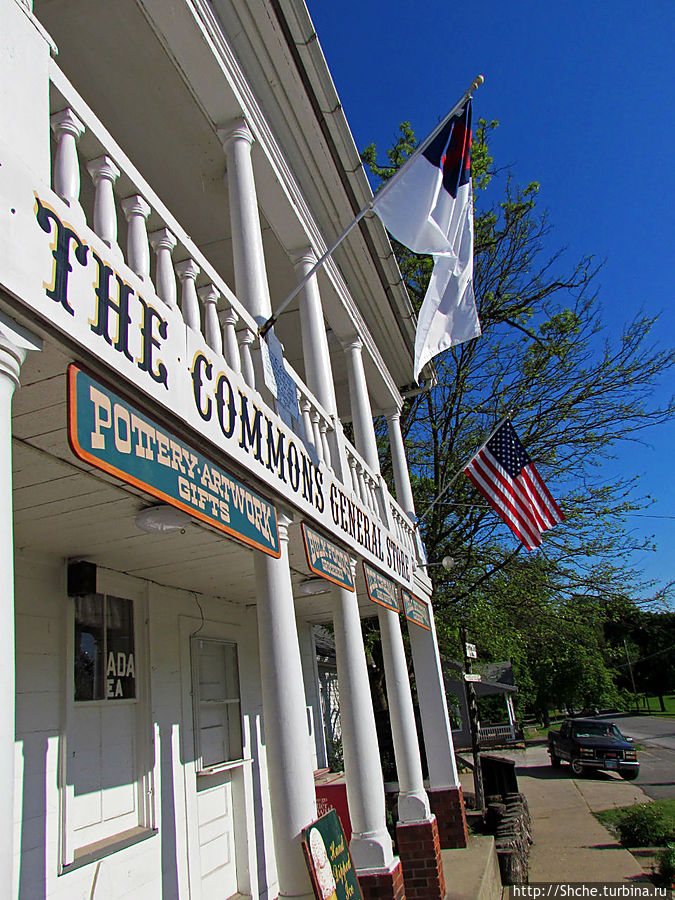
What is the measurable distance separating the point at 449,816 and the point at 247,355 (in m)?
8.14

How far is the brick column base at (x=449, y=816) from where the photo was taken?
9.70 m

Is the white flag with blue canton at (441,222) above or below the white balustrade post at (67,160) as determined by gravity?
above

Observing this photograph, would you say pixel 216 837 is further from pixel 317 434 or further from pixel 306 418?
pixel 306 418

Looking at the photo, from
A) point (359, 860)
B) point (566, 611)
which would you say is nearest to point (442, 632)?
point (566, 611)

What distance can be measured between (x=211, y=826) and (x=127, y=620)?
2.33 meters

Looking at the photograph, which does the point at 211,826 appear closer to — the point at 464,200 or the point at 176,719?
the point at 176,719

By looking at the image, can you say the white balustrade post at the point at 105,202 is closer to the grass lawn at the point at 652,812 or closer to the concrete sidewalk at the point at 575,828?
the concrete sidewalk at the point at 575,828

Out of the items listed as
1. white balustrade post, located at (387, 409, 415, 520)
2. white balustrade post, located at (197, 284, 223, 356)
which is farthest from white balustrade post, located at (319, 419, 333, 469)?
white balustrade post, located at (387, 409, 415, 520)

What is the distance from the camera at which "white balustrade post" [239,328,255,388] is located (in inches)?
184

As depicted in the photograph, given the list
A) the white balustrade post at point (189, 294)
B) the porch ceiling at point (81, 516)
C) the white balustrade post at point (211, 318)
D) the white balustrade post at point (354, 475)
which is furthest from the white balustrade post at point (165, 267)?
the white balustrade post at point (354, 475)

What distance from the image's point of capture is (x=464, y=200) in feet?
21.1

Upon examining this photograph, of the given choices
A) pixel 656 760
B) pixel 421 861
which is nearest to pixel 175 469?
pixel 421 861

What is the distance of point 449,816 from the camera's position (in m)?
9.80

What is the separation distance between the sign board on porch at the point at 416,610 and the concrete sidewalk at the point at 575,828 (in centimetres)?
368
